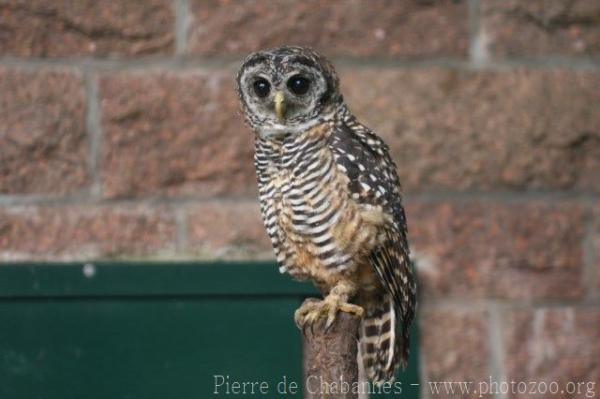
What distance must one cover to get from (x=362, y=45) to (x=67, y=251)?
4.07 feet

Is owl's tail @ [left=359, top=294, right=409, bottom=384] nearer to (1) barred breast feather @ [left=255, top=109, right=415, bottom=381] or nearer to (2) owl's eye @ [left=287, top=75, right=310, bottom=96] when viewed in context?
(1) barred breast feather @ [left=255, top=109, right=415, bottom=381]

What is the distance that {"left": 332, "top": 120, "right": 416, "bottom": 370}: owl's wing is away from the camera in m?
3.68

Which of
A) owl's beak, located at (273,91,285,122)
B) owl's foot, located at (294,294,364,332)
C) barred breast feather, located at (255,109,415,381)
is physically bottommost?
owl's foot, located at (294,294,364,332)

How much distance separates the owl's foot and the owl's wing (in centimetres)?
15

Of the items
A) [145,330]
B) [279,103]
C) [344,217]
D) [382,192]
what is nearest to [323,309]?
[344,217]

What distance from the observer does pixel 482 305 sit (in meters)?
4.49

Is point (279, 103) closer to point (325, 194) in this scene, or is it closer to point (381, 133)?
point (325, 194)

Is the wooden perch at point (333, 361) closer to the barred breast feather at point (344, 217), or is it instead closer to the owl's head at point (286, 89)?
the barred breast feather at point (344, 217)

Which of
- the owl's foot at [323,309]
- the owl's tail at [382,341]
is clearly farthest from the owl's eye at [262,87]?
the owl's tail at [382,341]

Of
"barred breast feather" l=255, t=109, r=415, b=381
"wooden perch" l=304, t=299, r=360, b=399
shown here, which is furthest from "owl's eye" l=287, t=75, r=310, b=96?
"wooden perch" l=304, t=299, r=360, b=399

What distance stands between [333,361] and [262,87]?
87 centimetres

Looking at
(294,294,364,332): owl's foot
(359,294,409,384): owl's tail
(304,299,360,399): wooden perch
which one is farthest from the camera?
(359,294,409,384): owl's tail

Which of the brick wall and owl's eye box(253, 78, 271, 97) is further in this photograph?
the brick wall

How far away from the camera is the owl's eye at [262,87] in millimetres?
3697
